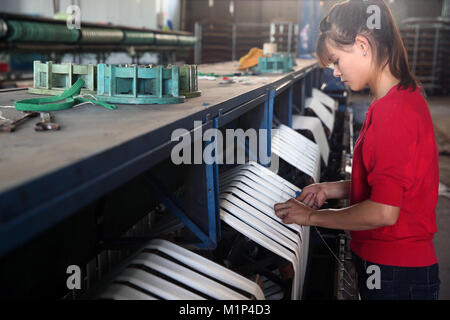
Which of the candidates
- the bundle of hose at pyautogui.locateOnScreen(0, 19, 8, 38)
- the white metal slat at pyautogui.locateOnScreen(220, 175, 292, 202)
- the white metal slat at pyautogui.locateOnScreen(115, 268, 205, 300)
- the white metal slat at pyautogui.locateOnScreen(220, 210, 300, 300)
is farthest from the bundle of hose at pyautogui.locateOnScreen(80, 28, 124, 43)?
the white metal slat at pyautogui.locateOnScreen(115, 268, 205, 300)

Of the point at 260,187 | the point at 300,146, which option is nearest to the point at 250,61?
the point at 300,146

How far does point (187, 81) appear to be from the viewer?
1716 mm

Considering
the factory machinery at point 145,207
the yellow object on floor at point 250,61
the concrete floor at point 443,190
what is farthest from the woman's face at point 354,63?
the yellow object on floor at point 250,61

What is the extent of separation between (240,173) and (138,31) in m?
6.68

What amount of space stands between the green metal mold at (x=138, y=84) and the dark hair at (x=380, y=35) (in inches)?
21.0

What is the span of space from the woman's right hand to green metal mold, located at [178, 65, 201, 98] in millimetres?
548

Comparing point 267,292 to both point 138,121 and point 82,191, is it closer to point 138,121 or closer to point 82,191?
point 138,121

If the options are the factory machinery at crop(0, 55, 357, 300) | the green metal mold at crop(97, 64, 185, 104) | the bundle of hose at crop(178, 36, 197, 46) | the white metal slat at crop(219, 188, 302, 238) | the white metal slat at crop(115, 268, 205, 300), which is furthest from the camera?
the bundle of hose at crop(178, 36, 197, 46)

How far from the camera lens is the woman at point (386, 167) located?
1227 millimetres

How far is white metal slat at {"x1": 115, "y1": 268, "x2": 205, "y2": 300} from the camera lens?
3.81ft

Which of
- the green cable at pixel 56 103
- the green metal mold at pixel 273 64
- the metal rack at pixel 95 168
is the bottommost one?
the metal rack at pixel 95 168

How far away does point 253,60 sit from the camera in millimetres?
3932

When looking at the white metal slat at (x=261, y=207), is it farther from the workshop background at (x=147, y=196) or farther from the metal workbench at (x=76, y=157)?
the metal workbench at (x=76, y=157)

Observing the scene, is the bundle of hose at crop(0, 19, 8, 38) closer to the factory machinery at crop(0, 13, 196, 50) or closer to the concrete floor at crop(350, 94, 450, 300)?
the factory machinery at crop(0, 13, 196, 50)
